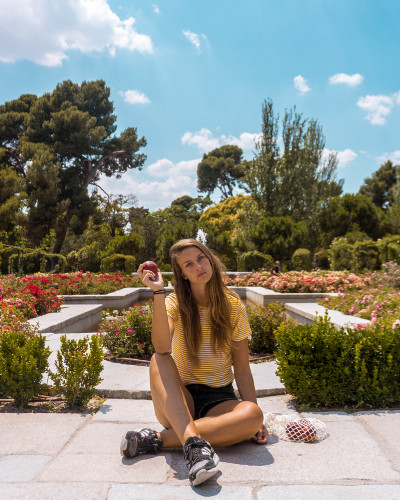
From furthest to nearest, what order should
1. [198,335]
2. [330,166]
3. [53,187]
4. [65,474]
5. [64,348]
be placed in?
1. [330,166]
2. [53,187]
3. [64,348]
4. [198,335]
5. [65,474]

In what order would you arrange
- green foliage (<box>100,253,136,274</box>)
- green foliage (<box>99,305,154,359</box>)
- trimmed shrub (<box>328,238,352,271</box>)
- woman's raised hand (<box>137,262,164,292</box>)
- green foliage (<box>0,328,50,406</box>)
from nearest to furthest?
woman's raised hand (<box>137,262,164,292</box>) < green foliage (<box>0,328,50,406</box>) < green foliage (<box>99,305,154,359</box>) < trimmed shrub (<box>328,238,352,271</box>) < green foliage (<box>100,253,136,274</box>)

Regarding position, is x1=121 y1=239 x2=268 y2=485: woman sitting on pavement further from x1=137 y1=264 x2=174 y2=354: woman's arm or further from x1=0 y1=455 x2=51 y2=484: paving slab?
x1=0 y1=455 x2=51 y2=484: paving slab

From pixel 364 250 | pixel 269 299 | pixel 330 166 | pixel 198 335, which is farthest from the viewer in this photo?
pixel 330 166

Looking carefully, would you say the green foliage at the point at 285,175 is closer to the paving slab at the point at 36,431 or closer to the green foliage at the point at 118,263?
the green foliage at the point at 118,263

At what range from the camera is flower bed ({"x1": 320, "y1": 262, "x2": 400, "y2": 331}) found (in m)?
5.56

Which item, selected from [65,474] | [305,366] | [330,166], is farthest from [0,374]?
[330,166]

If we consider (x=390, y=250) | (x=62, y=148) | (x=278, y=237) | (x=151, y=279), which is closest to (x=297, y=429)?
(x=151, y=279)

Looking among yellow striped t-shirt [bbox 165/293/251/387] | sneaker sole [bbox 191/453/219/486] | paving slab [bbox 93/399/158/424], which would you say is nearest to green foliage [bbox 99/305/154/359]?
paving slab [bbox 93/399/158/424]

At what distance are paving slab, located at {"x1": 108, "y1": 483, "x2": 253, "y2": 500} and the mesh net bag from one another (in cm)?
67

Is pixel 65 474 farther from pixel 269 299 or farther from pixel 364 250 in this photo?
pixel 364 250

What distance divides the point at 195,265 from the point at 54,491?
1342 mm

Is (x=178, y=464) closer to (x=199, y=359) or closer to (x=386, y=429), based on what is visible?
(x=199, y=359)

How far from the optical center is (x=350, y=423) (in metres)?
2.88

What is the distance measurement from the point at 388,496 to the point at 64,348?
2321 mm
